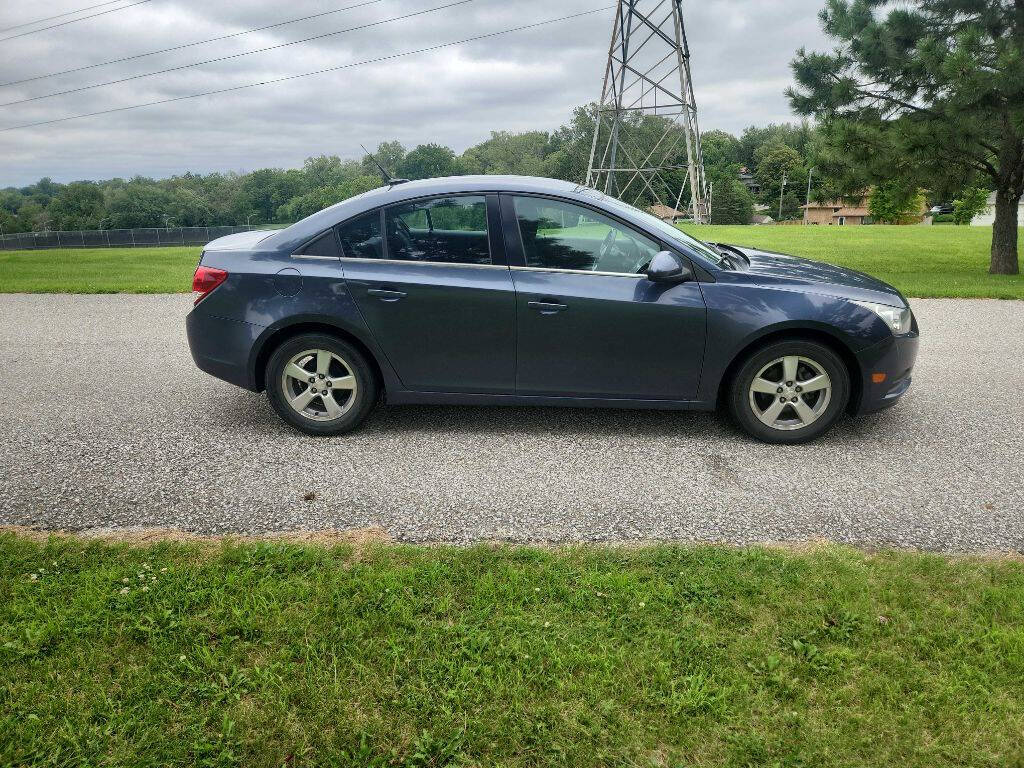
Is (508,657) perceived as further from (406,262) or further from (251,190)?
(251,190)

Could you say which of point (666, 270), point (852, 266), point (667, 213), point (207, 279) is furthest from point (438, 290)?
point (667, 213)

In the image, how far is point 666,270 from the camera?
4.59 meters

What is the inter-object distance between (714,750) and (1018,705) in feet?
3.35

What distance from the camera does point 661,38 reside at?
3541 centimetres

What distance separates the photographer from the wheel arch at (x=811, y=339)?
4.68 meters

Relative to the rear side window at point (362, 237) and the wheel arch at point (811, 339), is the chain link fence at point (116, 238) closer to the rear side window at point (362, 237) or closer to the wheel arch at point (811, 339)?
the rear side window at point (362, 237)

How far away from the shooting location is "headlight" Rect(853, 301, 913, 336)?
471 centimetres

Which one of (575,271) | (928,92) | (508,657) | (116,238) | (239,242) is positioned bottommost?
(508,657)

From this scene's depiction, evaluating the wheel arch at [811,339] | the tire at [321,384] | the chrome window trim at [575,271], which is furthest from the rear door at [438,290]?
the wheel arch at [811,339]

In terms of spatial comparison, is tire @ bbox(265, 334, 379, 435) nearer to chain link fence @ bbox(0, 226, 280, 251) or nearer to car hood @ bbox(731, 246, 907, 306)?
car hood @ bbox(731, 246, 907, 306)

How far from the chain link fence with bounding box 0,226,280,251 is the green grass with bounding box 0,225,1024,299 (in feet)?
46.1

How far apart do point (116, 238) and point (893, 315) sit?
1671 inches

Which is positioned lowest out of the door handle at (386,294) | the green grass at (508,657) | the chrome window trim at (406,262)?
the green grass at (508,657)

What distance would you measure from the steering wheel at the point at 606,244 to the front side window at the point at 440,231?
0.72m
